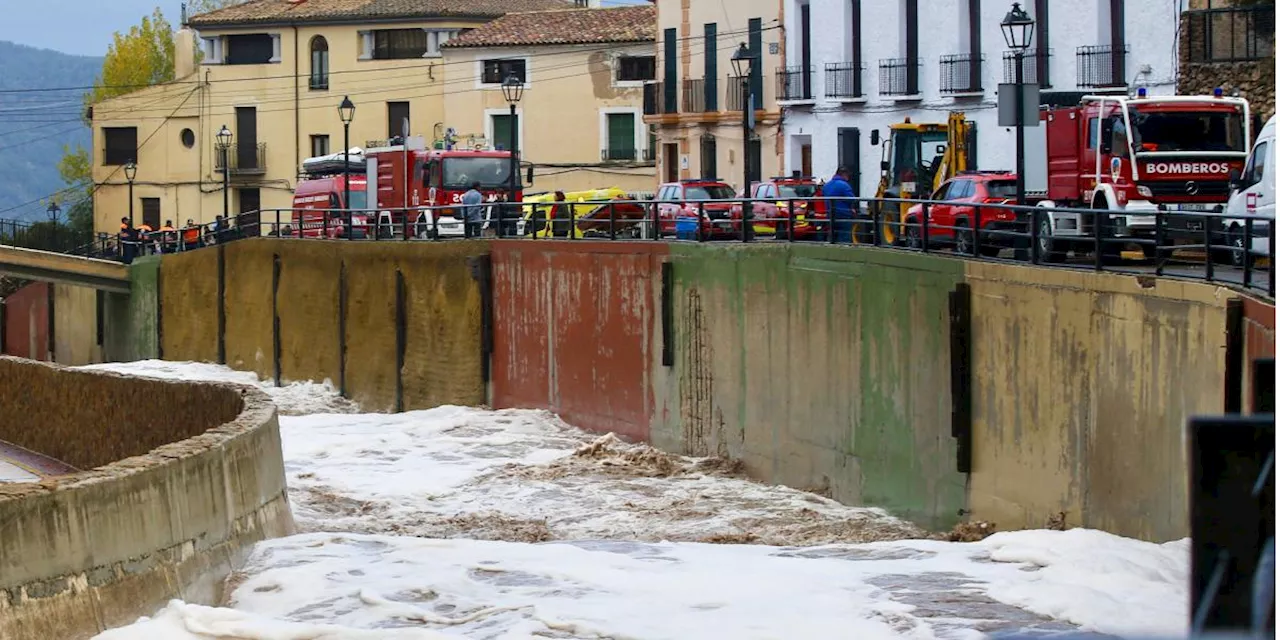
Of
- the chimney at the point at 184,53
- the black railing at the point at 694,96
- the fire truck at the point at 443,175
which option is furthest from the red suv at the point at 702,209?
the chimney at the point at 184,53

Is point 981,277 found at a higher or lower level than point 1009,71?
lower

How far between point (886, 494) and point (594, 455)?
7721 mm

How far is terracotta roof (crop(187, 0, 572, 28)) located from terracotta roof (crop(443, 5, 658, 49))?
4056 millimetres

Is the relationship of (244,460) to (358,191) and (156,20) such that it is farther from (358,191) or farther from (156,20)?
(156,20)

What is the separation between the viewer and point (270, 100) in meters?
75.7

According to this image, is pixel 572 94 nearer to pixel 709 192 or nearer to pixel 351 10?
pixel 351 10

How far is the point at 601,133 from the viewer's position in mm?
66938

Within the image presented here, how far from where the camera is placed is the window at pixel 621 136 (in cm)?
6669

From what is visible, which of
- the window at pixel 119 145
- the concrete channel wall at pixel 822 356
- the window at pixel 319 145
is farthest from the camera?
the window at pixel 119 145

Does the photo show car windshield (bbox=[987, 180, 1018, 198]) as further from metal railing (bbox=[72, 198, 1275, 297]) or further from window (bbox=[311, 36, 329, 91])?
window (bbox=[311, 36, 329, 91])

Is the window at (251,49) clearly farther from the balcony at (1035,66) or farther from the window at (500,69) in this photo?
the balcony at (1035,66)

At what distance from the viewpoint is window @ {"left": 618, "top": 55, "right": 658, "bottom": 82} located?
66812mm

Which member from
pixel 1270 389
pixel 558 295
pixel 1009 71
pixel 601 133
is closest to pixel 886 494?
pixel 558 295

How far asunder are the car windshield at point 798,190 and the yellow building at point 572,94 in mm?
26196
